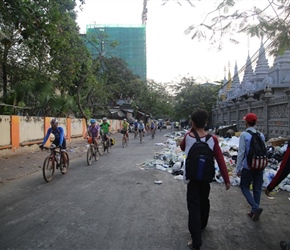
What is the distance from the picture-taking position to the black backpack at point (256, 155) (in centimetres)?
450

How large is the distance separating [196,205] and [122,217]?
4.88 feet

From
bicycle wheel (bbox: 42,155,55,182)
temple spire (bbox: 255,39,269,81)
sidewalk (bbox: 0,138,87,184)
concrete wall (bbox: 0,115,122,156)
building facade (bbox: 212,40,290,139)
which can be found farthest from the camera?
temple spire (bbox: 255,39,269,81)

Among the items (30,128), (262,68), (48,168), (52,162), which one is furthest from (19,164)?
(262,68)

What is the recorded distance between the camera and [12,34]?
509 inches

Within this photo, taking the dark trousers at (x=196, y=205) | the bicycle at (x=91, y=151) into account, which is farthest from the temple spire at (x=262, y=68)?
the dark trousers at (x=196, y=205)

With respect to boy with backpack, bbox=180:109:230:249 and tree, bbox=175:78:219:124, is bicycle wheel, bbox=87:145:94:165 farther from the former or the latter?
tree, bbox=175:78:219:124

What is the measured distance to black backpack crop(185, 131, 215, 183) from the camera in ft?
11.9

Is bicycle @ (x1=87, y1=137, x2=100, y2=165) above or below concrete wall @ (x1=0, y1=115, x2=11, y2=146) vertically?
below

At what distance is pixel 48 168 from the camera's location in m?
7.59

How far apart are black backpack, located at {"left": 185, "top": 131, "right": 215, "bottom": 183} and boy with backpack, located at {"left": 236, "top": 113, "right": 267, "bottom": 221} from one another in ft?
3.79

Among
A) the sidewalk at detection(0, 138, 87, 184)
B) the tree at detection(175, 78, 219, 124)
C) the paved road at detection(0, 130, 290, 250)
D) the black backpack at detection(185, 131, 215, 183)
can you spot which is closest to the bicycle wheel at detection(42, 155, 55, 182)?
the paved road at detection(0, 130, 290, 250)

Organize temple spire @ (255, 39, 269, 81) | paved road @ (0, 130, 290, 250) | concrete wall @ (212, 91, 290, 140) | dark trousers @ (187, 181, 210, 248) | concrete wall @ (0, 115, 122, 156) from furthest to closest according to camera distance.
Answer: temple spire @ (255, 39, 269, 81), concrete wall @ (212, 91, 290, 140), concrete wall @ (0, 115, 122, 156), paved road @ (0, 130, 290, 250), dark trousers @ (187, 181, 210, 248)

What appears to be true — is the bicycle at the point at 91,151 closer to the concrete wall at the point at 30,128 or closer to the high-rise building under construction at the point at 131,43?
the concrete wall at the point at 30,128

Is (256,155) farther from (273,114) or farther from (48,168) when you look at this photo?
(273,114)
